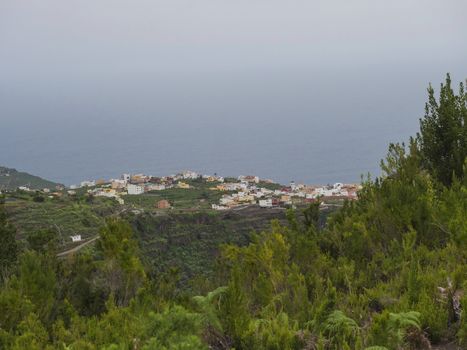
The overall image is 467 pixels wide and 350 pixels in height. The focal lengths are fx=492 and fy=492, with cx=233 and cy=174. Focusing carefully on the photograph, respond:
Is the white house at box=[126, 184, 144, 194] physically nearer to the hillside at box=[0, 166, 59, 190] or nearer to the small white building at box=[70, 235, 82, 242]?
the hillside at box=[0, 166, 59, 190]

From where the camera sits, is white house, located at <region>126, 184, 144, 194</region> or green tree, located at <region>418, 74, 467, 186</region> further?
white house, located at <region>126, 184, 144, 194</region>

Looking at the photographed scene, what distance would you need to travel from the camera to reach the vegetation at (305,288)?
4.21 meters

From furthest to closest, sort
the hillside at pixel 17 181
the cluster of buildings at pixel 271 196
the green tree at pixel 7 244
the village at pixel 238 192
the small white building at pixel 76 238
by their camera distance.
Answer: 1. the hillside at pixel 17 181
2. the village at pixel 238 192
3. the cluster of buildings at pixel 271 196
4. the small white building at pixel 76 238
5. the green tree at pixel 7 244

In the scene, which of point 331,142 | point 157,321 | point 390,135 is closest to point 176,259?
point 157,321

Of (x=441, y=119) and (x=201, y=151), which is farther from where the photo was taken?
(x=201, y=151)

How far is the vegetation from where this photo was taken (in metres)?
4.21

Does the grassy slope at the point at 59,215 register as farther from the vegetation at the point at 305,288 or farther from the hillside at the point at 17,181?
the hillside at the point at 17,181

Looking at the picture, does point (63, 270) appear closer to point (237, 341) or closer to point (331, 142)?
point (237, 341)

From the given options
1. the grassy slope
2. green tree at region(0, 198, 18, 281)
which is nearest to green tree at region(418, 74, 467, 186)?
green tree at region(0, 198, 18, 281)

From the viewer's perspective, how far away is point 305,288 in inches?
217

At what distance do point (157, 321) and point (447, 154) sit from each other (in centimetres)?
825

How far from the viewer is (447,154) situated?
407 inches

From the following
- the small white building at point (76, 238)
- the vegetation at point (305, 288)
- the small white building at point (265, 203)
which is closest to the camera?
the vegetation at point (305, 288)

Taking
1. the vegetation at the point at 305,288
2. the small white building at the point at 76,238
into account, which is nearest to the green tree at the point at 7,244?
the vegetation at the point at 305,288
